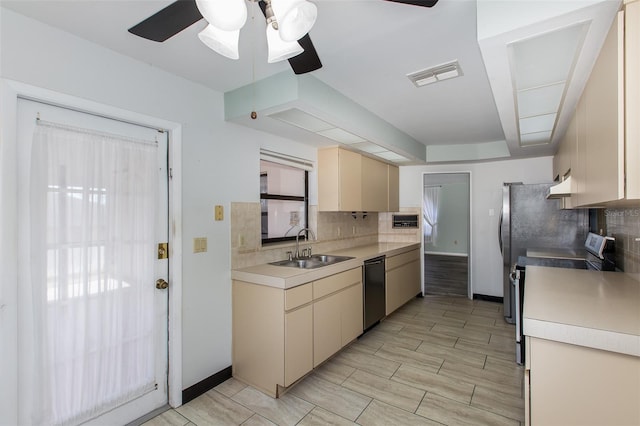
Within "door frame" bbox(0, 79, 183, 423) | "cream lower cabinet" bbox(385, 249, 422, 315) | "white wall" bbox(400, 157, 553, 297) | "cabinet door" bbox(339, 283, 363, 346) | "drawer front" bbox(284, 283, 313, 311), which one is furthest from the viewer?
"white wall" bbox(400, 157, 553, 297)

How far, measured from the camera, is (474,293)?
4859 millimetres

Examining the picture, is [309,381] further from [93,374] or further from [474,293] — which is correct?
[474,293]

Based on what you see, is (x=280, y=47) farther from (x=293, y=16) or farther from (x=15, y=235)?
(x=15, y=235)

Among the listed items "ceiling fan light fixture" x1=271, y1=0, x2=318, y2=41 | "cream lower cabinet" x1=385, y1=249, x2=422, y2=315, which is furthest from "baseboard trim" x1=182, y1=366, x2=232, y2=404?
"ceiling fan light fixture" x1=271, y1=0, x2=318, y2=41

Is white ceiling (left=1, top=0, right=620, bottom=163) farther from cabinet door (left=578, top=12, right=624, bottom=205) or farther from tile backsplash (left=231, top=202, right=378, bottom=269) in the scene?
tile backsplash (left=231, top=202, right=378, bottom=269)

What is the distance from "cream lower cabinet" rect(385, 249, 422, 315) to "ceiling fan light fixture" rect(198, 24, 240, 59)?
3.17m

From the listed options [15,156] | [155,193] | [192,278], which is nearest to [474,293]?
[192,278]

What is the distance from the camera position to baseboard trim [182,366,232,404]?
2.28m

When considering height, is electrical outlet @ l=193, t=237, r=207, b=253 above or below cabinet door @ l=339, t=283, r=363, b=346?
above

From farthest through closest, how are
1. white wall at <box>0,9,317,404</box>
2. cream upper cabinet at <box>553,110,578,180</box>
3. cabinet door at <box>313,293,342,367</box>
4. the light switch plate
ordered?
cabinet door at <box>313,293,342,367</box> → the light switch plate → cream upper cabinet at <box>553,110,578,180</box> → white wall at <box>0,9,317,404</box>

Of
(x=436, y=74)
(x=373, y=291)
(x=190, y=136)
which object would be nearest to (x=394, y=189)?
(x=373, y=291)

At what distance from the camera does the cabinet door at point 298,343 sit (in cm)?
230

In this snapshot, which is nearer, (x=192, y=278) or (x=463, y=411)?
(x=463, y=411)

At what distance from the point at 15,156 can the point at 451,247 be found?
524 cm
